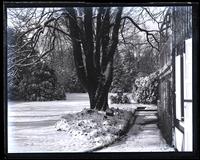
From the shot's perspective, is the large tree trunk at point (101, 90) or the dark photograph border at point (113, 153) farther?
the large tree trunk at point (101, 90)

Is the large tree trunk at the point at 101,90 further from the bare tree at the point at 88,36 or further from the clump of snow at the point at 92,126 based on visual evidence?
the clump of snow at the point at 92,126

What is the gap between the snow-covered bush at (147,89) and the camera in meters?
5.06

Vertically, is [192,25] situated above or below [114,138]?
above

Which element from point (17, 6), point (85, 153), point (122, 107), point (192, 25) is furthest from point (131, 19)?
point (85, 153)

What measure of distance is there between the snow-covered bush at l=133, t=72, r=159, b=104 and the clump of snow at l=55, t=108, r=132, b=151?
272mm

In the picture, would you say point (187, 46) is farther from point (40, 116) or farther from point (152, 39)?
point (40, 116)

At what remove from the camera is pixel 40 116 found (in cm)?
506

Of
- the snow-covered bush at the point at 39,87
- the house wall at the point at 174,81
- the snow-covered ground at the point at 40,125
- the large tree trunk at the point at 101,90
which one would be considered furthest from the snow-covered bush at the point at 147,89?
the snow-covered bush at the point at 39,87

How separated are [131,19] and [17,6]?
5.17 feet

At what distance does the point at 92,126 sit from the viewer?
504 centimetres

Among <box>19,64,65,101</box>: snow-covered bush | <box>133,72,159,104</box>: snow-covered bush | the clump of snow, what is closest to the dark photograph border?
the clump of snow

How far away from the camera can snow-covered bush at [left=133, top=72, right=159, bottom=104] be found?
5.06 metres

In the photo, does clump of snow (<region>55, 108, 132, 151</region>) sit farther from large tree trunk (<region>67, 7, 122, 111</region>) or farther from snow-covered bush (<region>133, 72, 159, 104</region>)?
snow-covered bush (<region>133, 72, 159, 104</region>)

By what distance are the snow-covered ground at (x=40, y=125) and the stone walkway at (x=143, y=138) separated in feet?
1.99
